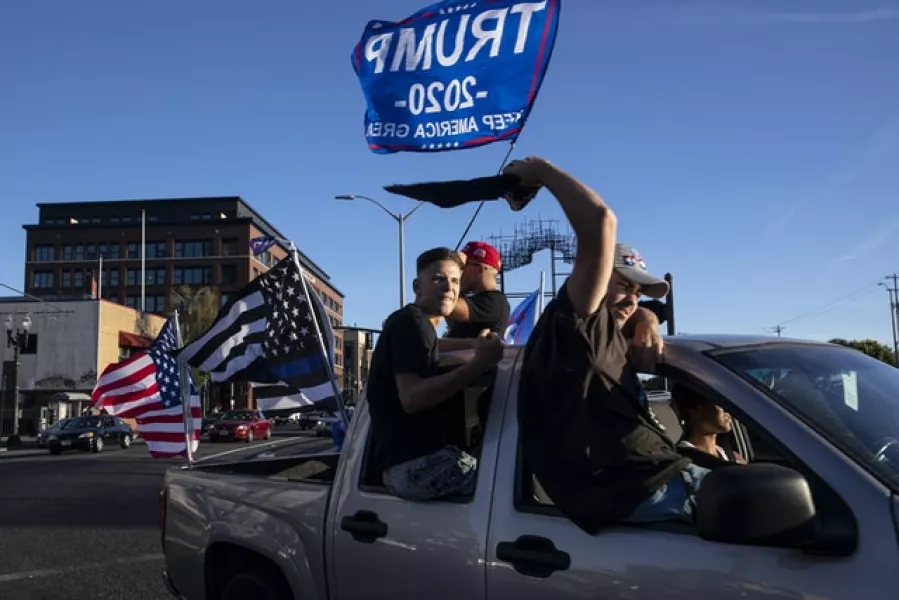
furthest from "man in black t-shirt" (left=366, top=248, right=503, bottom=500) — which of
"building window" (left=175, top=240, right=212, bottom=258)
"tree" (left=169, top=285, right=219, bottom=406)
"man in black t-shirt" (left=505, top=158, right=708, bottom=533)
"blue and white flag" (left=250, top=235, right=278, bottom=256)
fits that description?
"building window" (left=175, top=240, right=212, bottom=258)

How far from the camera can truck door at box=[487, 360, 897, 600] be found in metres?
2.00

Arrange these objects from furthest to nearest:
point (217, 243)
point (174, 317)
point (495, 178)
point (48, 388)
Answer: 1. point (217, 243)
2. point (48, 388)
3. point (174, 317)
4. point (495, 178)

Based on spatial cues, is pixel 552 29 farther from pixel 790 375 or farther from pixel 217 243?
pixel 217 243

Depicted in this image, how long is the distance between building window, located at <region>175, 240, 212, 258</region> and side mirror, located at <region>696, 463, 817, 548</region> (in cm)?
9674

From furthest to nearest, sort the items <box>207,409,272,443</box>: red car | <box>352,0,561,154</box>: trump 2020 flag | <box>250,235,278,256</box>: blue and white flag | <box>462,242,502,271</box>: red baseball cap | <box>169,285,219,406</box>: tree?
<box>169,285,219,406</box>: tree, <box>207,409,272,443</box>: red car, <box>250,235,278,256</box>: blue and white flag, <box>352,0,561,154</box>: trump 2020 flag, <box>462,242,502,271</box>: red baseball cap

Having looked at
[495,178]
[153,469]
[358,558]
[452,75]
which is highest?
[452,75]

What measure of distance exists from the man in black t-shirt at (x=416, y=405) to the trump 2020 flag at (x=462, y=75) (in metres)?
2.71

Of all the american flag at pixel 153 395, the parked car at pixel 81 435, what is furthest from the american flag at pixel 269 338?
the parked car at pixel 81 435

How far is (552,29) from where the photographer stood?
18.5 feet

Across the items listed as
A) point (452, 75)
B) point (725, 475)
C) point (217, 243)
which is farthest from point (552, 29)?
point (217, 243)

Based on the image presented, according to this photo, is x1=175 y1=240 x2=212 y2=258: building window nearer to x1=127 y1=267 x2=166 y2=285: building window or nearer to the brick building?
the brick building

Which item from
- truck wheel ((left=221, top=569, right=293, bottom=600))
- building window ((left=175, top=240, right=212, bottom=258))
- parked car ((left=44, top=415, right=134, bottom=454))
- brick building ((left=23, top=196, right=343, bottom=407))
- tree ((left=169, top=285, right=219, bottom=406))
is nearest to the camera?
truck wheel ((left=221, top=569, right=293, bottom=600))

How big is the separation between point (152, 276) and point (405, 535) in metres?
98.3

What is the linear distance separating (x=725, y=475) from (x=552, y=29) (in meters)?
4.20
